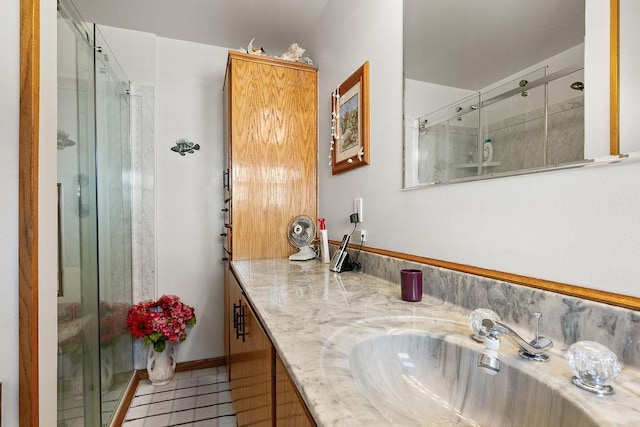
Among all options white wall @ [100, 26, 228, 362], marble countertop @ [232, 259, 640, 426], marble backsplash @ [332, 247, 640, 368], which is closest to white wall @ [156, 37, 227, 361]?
white wall @ [100, 26, 228, 362]

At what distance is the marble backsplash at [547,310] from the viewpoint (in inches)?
22.2

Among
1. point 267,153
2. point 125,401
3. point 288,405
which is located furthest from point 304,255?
point 125,401

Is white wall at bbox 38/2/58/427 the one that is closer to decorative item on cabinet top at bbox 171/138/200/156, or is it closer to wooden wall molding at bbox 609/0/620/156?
wooden wall molding at bbox 609/0/620/156

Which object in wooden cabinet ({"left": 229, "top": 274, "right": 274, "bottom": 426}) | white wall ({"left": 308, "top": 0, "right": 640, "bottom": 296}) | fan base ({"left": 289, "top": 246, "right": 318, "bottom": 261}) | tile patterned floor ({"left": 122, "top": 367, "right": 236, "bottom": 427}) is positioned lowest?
tile patterned floor ({"left": 122, "top": 367, "right": 236, "bottom": 427})

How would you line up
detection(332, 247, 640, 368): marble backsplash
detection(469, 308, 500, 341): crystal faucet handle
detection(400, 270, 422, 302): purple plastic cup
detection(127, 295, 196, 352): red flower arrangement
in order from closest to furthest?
detection(332, 247, 640, 368): marble backsplash → detection(469, 308, 500, 341): crystal faucet handle → detection(400, 270, 422, 302): purple plastic cup → detection(127, 295, 196, 352): red flower arrangement

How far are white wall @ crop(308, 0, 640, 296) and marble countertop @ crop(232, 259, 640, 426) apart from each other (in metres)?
0.18

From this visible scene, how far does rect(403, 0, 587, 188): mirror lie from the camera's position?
700 mm

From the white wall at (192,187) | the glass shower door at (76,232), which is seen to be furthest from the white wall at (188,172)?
the glass shower door at (76,232)

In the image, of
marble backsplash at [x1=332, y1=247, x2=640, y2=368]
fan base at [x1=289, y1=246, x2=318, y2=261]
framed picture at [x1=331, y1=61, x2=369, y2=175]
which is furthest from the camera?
fan base at [x1=289, y1=246, x2=318, y2=261]

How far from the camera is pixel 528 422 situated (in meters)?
0.56

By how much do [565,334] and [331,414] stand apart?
1.79 ft

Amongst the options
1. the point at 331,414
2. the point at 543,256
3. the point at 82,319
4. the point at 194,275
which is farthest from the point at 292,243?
the point at 331,414

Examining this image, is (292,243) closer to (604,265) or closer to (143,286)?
(143,286)

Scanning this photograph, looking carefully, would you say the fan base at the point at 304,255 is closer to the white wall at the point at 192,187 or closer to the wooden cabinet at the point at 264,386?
the wooden cabinet at the point at 264,386
